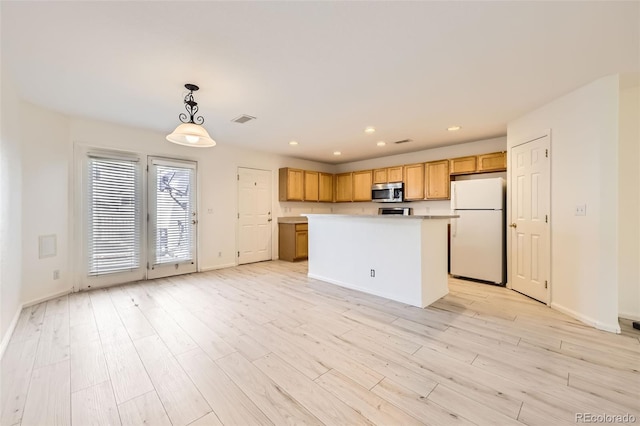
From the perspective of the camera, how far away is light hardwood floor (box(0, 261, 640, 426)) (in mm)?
1539

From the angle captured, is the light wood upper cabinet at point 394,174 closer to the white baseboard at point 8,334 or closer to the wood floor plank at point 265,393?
the wood floor plank at point 265,393

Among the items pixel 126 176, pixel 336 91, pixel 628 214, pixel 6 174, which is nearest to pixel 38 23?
pixel 6 174

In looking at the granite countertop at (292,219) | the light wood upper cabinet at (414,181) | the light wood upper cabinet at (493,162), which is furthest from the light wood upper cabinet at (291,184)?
the light wood upper cabinet at (493,162)

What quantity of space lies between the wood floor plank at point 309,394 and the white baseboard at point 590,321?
2811mm

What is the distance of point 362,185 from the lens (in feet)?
22.0

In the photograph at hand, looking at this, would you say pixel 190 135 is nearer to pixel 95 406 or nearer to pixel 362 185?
pixel 95 406

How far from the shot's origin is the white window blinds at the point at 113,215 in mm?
3936

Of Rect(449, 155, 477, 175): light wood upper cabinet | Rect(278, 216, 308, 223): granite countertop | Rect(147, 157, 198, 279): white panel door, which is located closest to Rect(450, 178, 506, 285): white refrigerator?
Rect(449, 155, 477, 175): light wood upper cabinet

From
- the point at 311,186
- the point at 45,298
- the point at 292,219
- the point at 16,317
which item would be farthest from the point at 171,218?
the point at 311,186

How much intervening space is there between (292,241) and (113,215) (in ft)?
11.1

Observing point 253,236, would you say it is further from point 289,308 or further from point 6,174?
point 6,174

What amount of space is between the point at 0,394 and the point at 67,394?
1.39ft

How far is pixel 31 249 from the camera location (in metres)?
3.33

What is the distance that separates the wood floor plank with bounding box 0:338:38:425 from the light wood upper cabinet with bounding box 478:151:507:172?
19.9 ft
